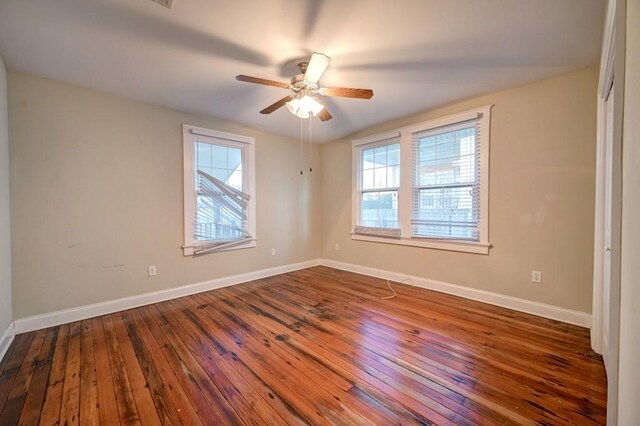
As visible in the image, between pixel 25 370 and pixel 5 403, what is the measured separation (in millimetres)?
404

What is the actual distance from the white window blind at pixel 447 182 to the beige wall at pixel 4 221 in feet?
14.1

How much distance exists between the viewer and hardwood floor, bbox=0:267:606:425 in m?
1.50

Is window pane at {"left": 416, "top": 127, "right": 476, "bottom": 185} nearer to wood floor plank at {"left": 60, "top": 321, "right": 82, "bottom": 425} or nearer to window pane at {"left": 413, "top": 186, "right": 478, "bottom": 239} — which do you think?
window pane at {"left": 413, "top": 186, "right": 478, "bottom": 239}

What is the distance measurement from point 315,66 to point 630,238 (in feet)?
6.70

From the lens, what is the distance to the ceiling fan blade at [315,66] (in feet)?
6.54

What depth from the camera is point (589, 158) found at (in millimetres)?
2482

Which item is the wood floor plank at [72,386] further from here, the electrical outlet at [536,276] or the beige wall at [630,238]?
the electrical outlet at [536,276]

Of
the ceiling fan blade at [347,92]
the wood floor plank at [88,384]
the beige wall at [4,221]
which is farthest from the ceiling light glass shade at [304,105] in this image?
the wood floor plank at [88,384]

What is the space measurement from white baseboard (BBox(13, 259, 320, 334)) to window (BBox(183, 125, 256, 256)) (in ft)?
1.56

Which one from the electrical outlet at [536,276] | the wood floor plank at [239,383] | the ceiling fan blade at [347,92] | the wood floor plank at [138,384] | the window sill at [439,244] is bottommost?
the wood floor plank at [138,384]

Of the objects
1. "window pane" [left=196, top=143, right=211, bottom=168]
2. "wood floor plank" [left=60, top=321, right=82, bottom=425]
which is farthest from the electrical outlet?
"window pane" [left=196, top=143, right=211, bottom=168]

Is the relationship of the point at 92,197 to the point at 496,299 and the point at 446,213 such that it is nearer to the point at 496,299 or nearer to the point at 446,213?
the point at 446,213

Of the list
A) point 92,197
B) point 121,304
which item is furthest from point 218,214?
point 121,304

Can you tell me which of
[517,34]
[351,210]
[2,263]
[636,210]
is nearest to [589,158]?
[517,34]
